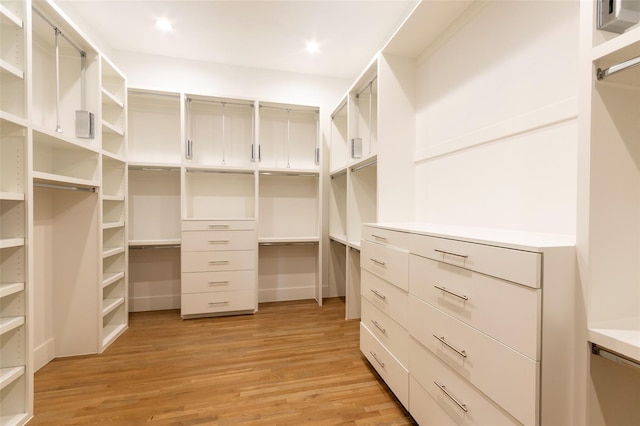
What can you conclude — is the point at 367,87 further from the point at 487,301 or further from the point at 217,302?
the point at 217,302

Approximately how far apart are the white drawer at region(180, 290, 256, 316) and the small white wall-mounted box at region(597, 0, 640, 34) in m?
2.96

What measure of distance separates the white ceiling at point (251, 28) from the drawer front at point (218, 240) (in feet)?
6.34

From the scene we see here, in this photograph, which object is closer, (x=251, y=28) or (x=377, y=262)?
(x=377, y=262)

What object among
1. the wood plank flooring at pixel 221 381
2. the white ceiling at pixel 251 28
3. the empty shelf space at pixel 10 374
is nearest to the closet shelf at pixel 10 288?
the empty shelf space at pixel 10 374

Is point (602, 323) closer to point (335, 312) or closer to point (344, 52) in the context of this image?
point (335, 312)

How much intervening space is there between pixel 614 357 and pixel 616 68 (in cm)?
80

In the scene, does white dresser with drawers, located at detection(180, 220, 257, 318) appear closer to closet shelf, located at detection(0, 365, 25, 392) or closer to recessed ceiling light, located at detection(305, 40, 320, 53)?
closet shelf, located at detection(0, 365, 25, 392)

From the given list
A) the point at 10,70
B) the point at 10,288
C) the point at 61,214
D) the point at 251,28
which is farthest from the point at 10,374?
the point at 251,28

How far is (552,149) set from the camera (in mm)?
1234

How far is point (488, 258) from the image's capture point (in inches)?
37.6

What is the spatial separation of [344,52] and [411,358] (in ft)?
9.61

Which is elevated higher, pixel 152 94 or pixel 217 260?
pixel 152 94

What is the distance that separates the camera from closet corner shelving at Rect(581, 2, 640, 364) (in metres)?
0.81

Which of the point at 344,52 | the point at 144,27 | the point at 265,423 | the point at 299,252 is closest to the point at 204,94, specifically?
the point at 144,27
